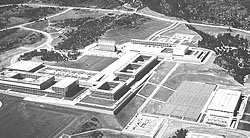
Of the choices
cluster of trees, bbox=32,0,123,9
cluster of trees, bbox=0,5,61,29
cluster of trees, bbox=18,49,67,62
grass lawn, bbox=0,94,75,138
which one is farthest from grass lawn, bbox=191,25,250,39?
grass lawn, bbox=0,94,75,138

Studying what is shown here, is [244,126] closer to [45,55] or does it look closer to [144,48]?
[144,48]

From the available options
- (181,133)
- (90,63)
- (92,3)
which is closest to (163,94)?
(181,133)

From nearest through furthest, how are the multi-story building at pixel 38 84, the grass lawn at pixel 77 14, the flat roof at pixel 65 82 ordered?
the multi-story building at pixel 38 84, the flat roof at pixel 65 82, the grass lawn at pixel 77 14

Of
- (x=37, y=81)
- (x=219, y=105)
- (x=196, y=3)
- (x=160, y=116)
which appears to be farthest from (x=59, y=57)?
(x=196, y=3)

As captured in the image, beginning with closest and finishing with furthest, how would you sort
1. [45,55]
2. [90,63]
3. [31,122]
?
[31,122]
[90,63]
[45,55]

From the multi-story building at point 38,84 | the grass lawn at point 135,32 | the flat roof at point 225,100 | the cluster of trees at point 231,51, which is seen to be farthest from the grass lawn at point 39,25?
the flat roof at point 225,100

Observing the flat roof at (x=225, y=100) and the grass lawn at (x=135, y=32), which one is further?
the grass lawn at (x=135, y=32)

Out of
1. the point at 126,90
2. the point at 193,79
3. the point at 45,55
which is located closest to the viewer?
the point at 126,90

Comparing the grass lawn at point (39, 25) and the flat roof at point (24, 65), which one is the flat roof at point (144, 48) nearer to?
the flat roof at point (24, 65)
